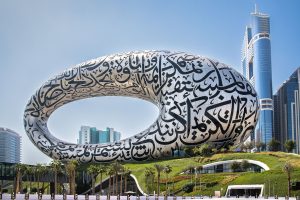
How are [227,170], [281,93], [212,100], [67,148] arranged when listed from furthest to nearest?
[281,93] < [67,148] < [212,100] < [227,170]

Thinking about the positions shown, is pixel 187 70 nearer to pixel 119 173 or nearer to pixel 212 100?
pixel 212 100

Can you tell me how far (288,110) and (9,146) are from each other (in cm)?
9616

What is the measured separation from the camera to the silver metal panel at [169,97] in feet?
205

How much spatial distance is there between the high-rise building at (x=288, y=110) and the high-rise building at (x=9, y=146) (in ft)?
288

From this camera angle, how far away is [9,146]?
152500mm

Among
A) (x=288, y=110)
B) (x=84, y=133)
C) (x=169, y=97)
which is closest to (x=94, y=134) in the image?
(x=84, y=133)

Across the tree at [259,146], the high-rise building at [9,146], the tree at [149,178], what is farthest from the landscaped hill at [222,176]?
the high-rise building at [9,146]

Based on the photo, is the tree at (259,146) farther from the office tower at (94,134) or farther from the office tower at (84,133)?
the office tower at (84,133)

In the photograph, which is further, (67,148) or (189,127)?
(67,148)

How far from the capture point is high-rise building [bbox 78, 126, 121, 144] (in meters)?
185

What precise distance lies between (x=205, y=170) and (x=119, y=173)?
33.6 ft

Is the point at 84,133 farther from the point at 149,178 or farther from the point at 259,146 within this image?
the point at 149,178

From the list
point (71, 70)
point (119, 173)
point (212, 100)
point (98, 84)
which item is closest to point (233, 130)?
point (212, 100)

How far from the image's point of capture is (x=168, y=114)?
64250mm
